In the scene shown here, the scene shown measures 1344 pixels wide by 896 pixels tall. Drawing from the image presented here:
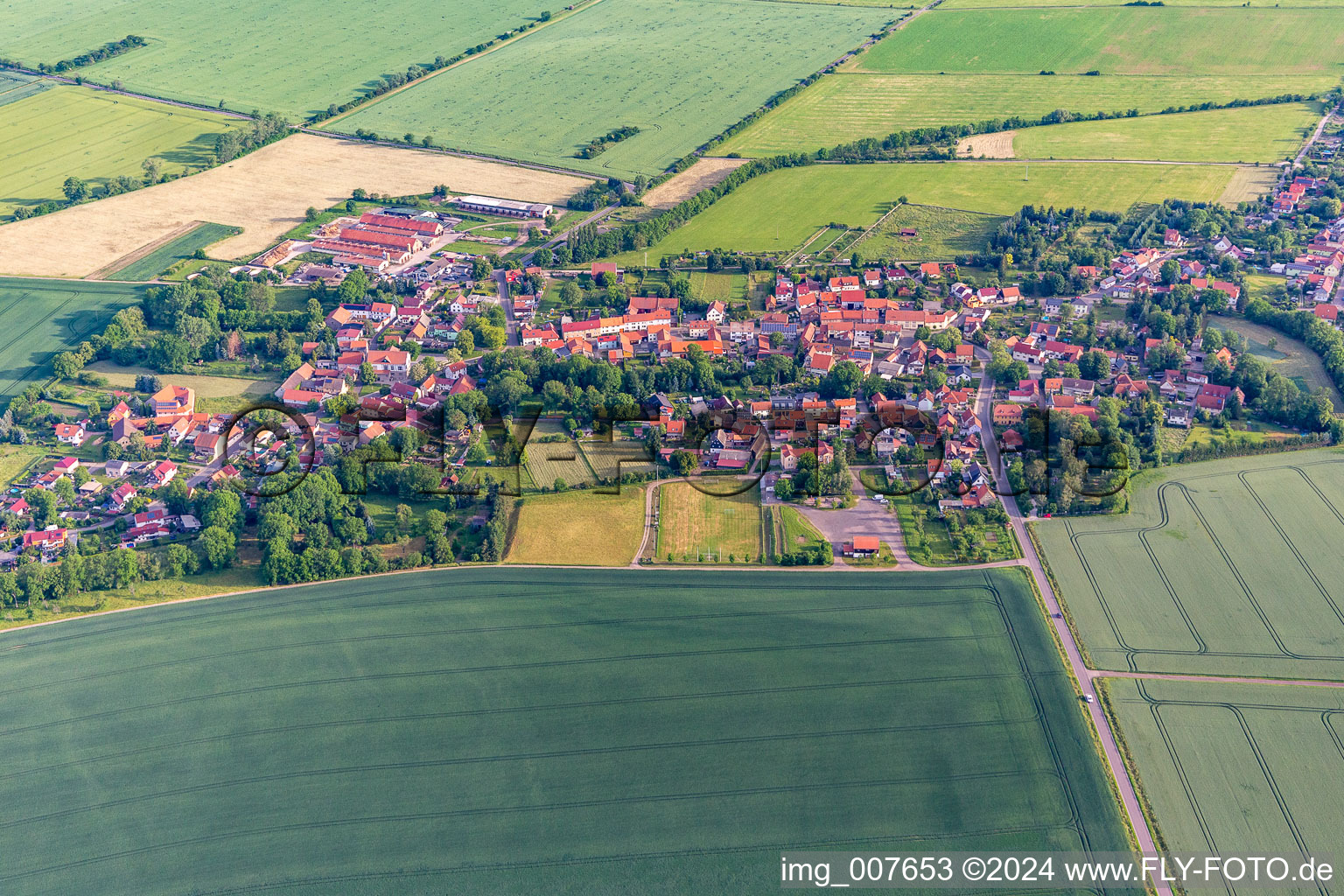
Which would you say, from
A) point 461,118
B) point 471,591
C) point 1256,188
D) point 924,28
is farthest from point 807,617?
point 924,28

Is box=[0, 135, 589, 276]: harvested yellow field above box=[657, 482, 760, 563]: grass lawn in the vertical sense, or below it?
above

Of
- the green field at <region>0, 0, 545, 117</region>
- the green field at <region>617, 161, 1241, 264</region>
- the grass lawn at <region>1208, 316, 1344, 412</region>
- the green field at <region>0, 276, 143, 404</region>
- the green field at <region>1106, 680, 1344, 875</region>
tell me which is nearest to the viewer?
the green field at <region>1106, 680, 1344, 875</region>

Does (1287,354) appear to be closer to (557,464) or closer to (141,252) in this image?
(557,464)

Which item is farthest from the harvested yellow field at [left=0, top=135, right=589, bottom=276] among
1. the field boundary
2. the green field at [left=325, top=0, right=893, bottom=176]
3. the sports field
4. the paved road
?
the sports field

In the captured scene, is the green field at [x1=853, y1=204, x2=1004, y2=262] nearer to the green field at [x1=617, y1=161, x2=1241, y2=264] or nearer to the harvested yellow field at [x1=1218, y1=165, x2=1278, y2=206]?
the green field at [x1=617, y1=161, x2=1241, y2=264]

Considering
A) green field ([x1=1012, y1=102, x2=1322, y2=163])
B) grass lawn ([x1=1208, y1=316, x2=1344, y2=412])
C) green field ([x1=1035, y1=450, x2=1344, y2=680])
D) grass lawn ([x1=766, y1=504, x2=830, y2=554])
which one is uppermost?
green field ([x1=1012, y1=102, x2=1322, y2=163])

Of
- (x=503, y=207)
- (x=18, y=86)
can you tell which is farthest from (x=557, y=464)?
(x=18, y=86)

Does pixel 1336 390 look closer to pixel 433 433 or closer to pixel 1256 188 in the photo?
pixel 1256 188
